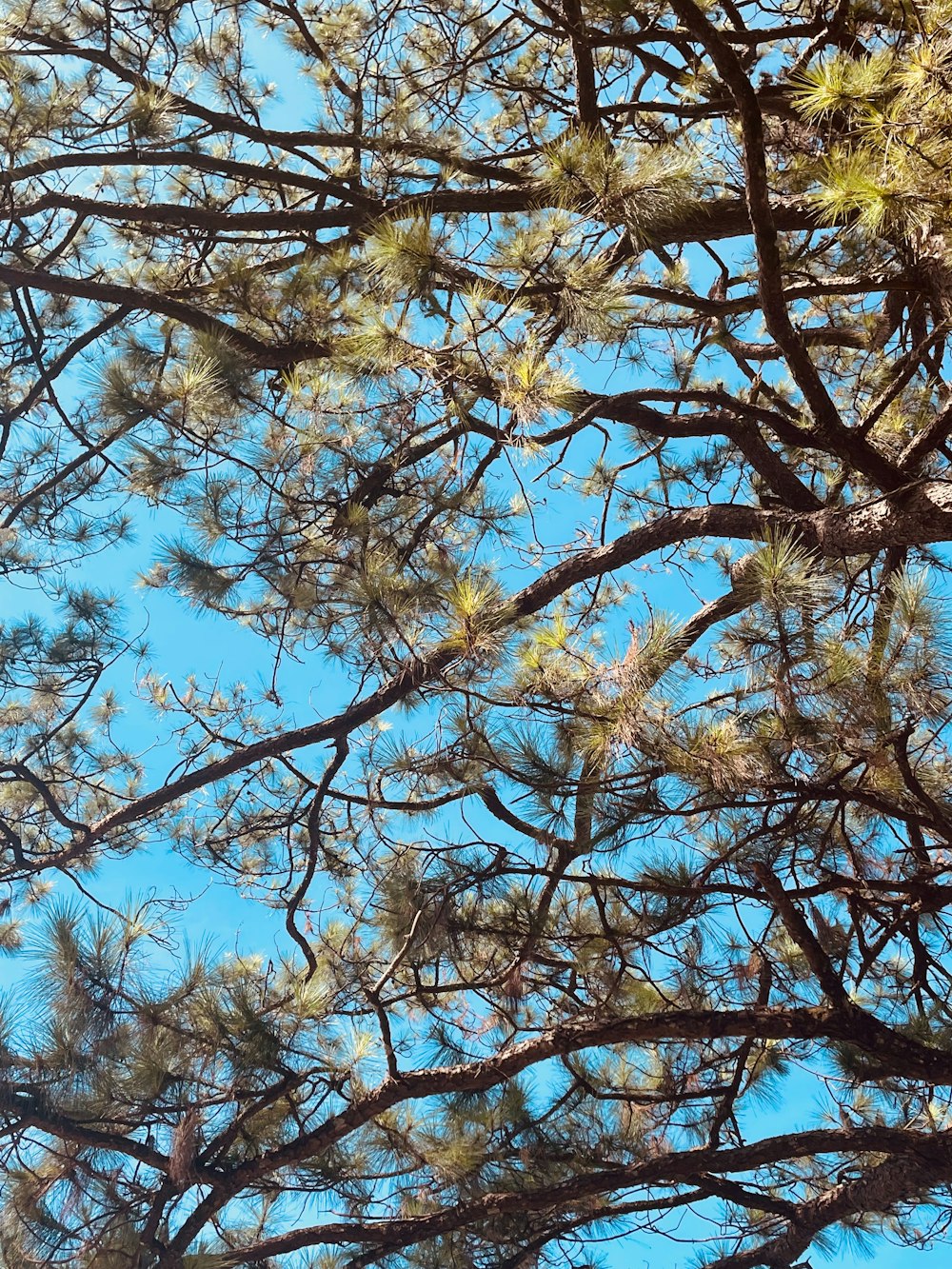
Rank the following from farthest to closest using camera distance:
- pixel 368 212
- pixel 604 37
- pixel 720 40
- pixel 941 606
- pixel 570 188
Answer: pixel 368 212, pixel 604 37, pixel 570 188, pixel 941 606, pixel 720 40

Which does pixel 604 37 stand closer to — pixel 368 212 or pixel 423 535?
pixel 368 212

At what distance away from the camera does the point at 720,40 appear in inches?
55.4

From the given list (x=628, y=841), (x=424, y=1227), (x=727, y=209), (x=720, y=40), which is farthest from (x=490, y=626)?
(x=424, y=1227)

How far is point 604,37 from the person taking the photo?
78.9 inches

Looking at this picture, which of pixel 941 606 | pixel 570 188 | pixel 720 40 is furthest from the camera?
pixel 570 188

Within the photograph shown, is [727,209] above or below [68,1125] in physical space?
above

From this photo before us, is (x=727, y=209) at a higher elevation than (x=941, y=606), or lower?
higher

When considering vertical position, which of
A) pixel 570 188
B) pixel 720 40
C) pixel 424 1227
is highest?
pixel 570 188

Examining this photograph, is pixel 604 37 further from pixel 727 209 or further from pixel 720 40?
pixel 720 40

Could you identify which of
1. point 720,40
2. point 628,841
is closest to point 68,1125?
point 628,841

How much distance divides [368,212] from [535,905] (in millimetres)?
1596

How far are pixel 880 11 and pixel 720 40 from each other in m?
0.88

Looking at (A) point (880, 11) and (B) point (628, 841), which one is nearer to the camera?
(B) point (628, 841)

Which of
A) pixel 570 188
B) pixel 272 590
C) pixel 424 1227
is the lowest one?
pixel 424 1227
